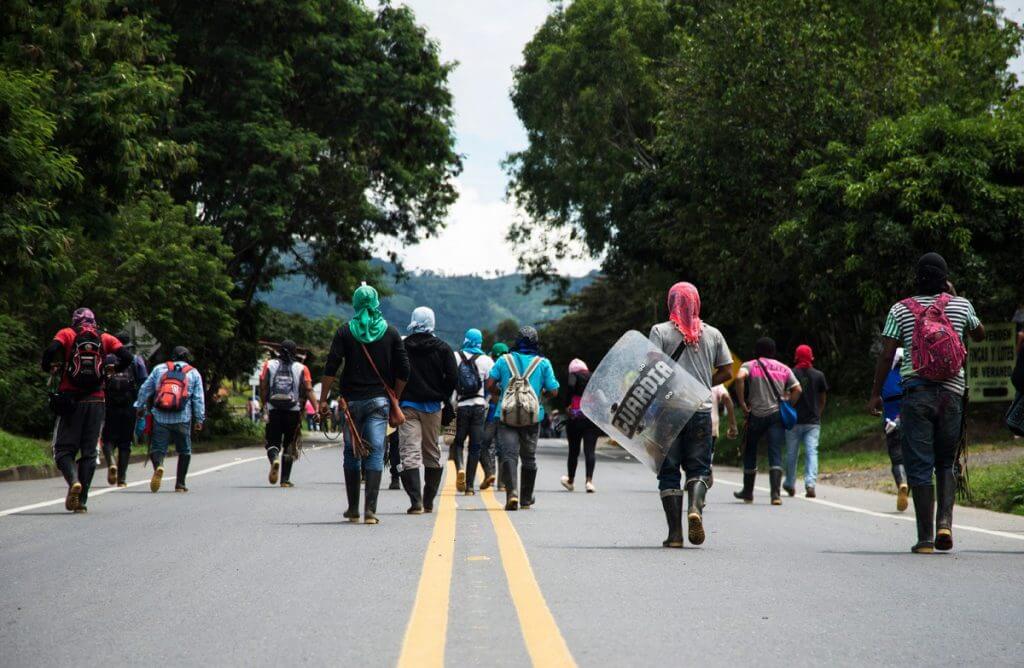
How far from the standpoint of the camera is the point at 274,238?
38.2 m

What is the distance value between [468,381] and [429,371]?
105 inches

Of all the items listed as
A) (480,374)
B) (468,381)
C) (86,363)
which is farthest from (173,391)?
(480,374)

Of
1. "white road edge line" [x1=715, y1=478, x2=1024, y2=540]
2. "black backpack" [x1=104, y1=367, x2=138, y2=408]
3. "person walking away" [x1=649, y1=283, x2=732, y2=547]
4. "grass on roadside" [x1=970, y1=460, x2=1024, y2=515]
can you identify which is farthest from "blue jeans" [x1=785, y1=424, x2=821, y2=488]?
"black backpack" [x1=104, y1=367, x2=138, y2=408]

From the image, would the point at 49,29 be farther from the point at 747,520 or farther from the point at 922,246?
the point at 922,246

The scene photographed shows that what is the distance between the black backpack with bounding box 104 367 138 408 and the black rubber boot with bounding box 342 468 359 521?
6367mm

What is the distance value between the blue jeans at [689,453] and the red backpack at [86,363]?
19.1ft

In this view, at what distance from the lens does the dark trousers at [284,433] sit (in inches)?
659

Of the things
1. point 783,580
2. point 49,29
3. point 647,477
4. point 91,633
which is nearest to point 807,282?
point 647,477

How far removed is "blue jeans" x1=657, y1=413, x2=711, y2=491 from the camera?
930cm

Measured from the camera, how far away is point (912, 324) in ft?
30.5

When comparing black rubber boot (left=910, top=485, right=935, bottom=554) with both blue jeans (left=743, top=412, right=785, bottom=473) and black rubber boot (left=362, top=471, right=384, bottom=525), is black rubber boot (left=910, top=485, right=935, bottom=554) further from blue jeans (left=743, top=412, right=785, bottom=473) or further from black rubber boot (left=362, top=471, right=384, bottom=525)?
blue jeans (left=743, top=412, right=785, bottom=473)

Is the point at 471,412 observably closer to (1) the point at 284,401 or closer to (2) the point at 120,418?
(1) the point at 284,401

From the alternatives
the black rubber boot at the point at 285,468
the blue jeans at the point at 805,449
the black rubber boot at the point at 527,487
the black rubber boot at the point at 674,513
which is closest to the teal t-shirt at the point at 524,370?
the black rubber boot at the point at 527,487

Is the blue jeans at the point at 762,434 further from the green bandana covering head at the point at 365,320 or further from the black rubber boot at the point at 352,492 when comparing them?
the green bandana covering head at the point at 365,320
